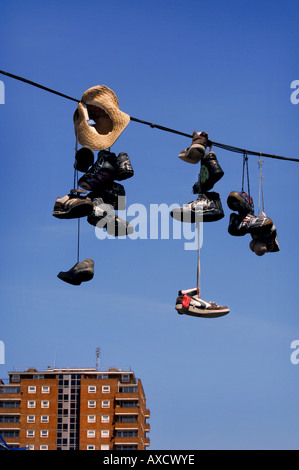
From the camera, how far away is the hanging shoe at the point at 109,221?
10.9 m

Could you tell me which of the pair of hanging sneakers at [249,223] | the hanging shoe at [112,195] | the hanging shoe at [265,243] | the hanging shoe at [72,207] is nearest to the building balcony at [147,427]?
the hanging shoe at [265,243]

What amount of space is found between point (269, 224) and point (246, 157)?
2.74ft

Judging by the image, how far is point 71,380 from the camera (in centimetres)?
6938

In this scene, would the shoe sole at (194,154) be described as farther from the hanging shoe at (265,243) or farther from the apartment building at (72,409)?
the apartment building at (72,409)

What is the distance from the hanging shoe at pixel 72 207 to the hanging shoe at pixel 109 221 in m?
0.19

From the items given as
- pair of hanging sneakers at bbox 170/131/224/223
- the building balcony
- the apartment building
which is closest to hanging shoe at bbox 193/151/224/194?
pair of hanging sneakers at bbox 170/131/224/223

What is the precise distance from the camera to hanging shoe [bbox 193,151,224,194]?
11.5 metres

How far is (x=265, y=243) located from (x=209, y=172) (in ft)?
3.75

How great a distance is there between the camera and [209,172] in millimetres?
11516

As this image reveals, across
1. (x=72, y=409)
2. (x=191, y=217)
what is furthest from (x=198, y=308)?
(x=72, y=409)

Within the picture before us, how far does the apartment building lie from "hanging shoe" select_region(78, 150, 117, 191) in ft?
188
